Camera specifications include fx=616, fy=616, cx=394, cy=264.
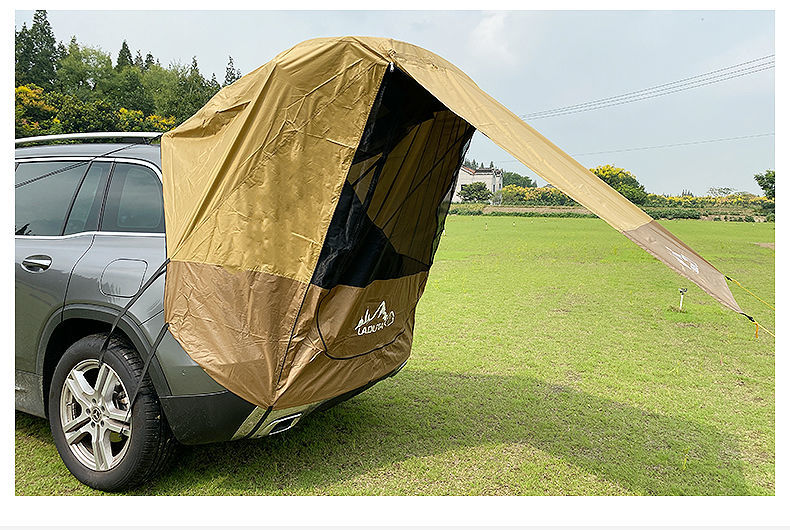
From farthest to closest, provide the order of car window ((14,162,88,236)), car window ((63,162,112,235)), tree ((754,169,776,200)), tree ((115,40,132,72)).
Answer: tree ((115,40,132,72)), tree ((754,169,776,200)), car window ((14,162,88,236)), car window ((63,162,112,235))

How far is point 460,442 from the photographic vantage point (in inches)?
178

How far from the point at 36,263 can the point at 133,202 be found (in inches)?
29.6

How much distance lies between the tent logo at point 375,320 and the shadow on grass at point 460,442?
891 millimetres

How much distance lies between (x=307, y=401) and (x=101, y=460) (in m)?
1.23

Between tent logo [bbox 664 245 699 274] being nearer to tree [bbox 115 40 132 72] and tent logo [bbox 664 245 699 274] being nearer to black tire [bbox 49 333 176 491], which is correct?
black tire [bbox 49 333 176 491]

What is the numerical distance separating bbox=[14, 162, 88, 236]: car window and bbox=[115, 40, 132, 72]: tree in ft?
270

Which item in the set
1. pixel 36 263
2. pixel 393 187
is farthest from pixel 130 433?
pixel 393 187

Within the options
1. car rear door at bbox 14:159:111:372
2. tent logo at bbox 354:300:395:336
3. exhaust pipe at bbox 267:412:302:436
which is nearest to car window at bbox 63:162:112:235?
car rear door at bbox 14:159:111:372

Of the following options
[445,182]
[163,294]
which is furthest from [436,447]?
[163,294]

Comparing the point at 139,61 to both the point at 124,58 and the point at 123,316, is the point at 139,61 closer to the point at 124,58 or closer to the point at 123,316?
the point at 124,58

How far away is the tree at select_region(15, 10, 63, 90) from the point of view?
6625 centimetres

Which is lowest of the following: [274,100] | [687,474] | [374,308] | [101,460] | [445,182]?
[687,474]

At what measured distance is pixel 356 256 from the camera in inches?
146

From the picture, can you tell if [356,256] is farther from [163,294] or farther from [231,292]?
[163,294]
